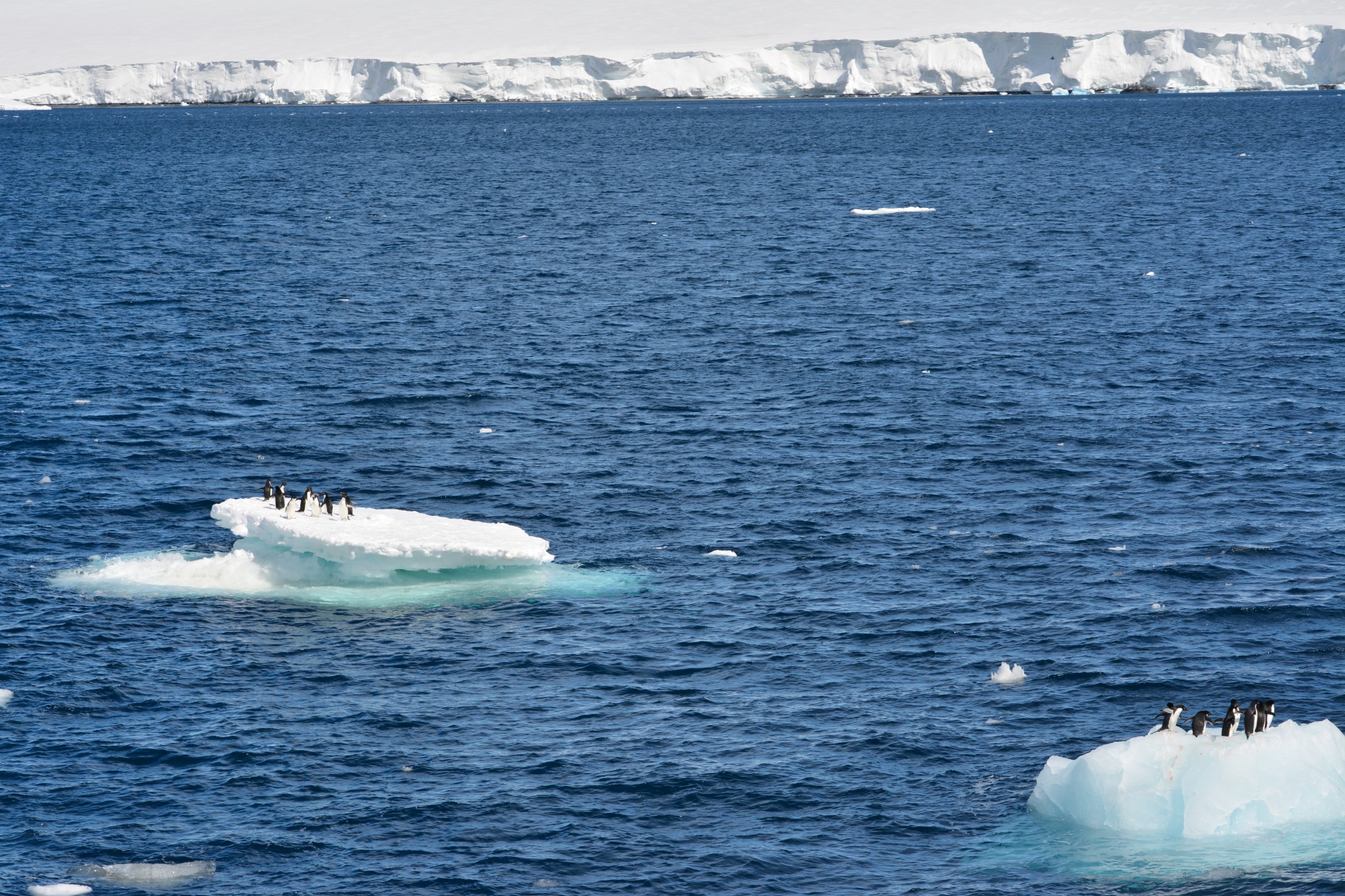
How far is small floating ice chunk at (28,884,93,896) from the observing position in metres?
27.0

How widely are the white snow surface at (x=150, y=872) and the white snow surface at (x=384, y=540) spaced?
13779 mm

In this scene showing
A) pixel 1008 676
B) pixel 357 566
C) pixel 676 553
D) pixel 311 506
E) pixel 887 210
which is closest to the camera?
pixel 1008 676

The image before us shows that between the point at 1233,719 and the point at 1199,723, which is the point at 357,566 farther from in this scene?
the point at 1233,719

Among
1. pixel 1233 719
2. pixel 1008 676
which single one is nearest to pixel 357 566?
pixel 1008 676

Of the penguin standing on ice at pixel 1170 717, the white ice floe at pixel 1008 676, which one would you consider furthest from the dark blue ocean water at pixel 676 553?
the penguin standing on ice at pixel 1170 717

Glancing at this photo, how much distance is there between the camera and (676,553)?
4462 centimetres

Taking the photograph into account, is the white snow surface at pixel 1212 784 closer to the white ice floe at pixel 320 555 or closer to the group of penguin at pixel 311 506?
the white ice floe at pixel 320 555

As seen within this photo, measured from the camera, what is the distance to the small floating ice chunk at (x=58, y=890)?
2702cm

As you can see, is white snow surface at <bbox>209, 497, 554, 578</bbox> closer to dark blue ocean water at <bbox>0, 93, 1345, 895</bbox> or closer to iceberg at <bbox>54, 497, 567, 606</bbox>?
iceberg at <bbox>54, 497, 567, 606</bbox>

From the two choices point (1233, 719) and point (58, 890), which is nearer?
point (58, 890)

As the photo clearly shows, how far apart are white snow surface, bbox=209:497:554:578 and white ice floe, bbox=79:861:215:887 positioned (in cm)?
1377

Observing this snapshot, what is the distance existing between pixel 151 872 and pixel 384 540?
46.8 ft

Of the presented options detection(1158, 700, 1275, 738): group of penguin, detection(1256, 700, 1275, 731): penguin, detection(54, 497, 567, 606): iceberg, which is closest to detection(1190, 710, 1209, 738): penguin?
detection(1158, 700, 1275, 738): group of penguin

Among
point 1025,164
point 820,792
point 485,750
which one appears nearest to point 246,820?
point 485,750
